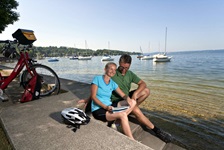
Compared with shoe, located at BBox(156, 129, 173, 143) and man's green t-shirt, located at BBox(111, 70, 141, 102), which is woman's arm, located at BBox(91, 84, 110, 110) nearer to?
man's green t-shirt, located at BBox(111, 70, 141, 102)

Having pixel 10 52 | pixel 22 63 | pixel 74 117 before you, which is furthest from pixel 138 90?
pixel 10 52

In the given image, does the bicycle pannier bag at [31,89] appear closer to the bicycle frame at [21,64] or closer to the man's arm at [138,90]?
the bicycle frame at [21,64]

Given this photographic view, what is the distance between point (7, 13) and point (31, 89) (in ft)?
29.0

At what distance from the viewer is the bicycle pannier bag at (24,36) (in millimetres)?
4215

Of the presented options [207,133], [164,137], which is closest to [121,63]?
[164,137]

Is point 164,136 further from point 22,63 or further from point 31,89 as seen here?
point 22,63

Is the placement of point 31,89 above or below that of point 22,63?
below

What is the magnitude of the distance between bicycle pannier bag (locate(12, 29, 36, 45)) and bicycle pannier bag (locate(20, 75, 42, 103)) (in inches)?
43.6

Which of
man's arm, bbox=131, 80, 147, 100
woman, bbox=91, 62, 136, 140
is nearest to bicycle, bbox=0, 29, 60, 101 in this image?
woman, bbox=91, 62, 136, 140

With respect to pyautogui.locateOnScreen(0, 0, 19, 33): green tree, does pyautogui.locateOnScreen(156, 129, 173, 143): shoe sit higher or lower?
lower

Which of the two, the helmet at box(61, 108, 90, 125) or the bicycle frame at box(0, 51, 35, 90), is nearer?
the helmet at box(61, 108, 90, 125)

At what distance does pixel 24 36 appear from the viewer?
4211 mm

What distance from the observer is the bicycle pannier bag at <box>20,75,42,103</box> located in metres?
4.13

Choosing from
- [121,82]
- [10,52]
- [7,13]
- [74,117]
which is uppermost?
[7,13]
